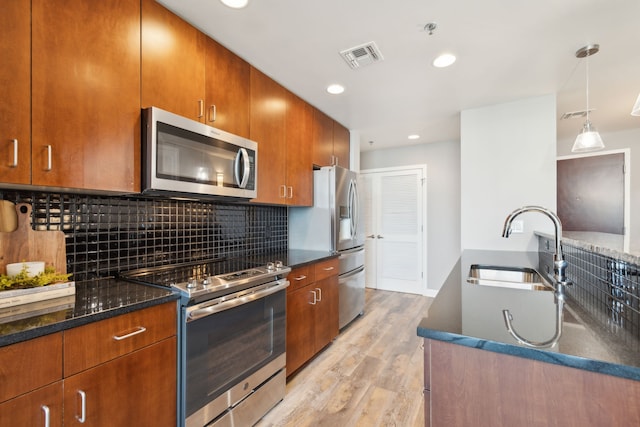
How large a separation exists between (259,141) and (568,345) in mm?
2063

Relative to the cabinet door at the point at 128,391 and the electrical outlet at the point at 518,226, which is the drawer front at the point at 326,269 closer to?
the cabinet door at the point at 128,391

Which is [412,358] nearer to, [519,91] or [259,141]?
[259,141]

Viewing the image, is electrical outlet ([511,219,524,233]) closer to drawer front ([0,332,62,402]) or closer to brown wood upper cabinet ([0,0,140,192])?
brown wood upper cabinet ([0,0,140,192])

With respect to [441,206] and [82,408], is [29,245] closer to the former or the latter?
[82,408]

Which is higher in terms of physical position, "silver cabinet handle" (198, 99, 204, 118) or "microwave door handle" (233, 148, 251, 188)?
"silver cabinet handle" (198, 99, 204, 118)

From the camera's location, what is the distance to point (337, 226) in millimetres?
2840

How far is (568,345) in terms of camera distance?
729mm

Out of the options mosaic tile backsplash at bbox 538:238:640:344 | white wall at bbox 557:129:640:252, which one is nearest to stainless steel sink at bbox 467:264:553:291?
mosaic tile backsplash at bbox 538:238:640:344

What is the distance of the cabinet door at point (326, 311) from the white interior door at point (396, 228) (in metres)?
2.15

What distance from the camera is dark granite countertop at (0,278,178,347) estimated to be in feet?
2.87

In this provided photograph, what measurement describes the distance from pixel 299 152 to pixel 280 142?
29cm

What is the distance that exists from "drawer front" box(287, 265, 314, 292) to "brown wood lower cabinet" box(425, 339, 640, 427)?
4.39 feet

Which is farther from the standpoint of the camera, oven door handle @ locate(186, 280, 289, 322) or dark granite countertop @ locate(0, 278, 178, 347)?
oven door handle @ locate(186, 280, 289, 322)

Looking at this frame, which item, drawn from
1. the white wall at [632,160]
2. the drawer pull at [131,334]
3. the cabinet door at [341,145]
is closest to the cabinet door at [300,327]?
the drawer pull at [131,334]
